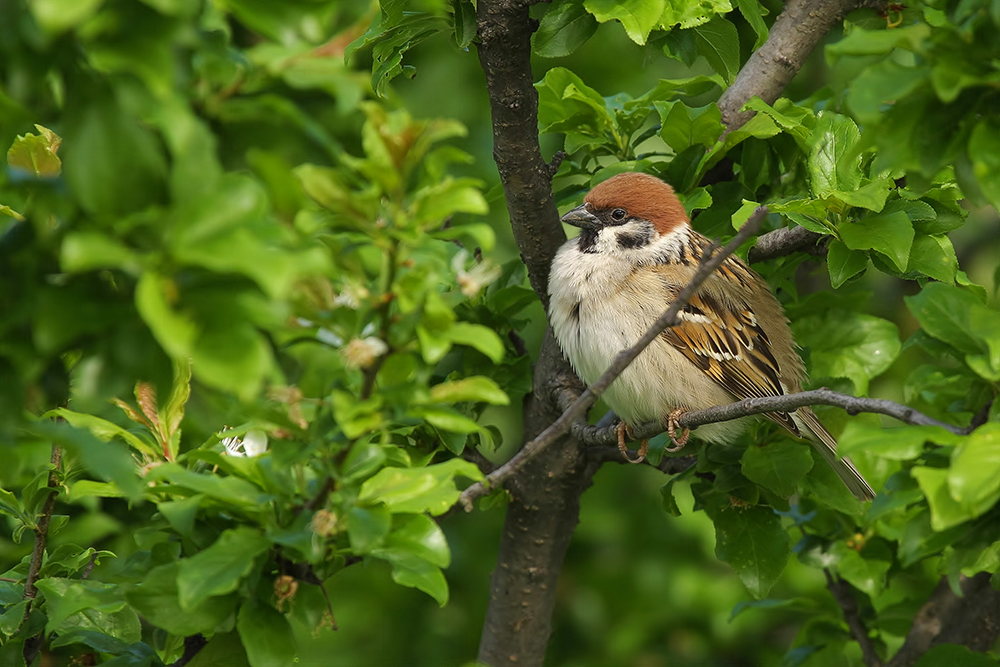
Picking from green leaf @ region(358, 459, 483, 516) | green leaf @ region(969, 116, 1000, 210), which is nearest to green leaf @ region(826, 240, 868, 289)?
green leaf @ region(969, 116, 1000, 210)

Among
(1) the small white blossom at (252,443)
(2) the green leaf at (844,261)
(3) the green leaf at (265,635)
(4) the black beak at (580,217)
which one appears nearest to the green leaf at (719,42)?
(2) the green leaf at (844,261)

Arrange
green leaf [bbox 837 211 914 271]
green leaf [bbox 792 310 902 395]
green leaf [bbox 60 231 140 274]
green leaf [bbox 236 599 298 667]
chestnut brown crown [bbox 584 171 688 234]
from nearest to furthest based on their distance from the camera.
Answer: green leaf [bbox 60 231 140 274]
green leaf [bbox 236 599 298 667]
green leaf [bbox 837 211 914 271]
green leaf [bbox 792 310 902 395]
chestnut brown crown [bbox 584 171 688 234]

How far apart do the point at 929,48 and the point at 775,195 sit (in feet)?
3.85

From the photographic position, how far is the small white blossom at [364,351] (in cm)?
125

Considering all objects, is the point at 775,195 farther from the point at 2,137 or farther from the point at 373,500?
the point at 2,137

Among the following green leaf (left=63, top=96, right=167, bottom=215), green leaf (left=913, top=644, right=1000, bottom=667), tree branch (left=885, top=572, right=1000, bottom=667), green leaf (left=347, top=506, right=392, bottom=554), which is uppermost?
green leaf (left=63, top=96, right=167, bottom=215)

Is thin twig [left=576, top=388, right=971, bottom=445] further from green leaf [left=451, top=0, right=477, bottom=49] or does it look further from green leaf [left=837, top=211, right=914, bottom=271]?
green leaf [left=451, top=0, right=477, bottom=49]

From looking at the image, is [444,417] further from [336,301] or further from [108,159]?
[108,159]

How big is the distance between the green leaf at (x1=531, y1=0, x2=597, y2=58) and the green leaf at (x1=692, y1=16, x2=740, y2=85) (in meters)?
0.24

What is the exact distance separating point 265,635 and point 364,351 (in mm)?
533

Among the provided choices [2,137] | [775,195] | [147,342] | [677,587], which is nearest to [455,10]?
[775,195]

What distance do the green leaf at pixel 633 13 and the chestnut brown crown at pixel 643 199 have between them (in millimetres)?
510

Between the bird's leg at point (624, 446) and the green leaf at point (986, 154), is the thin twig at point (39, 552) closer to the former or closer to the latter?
the bird's leg at point (624, 446)

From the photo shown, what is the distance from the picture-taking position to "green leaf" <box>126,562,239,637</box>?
1521 millimetres
